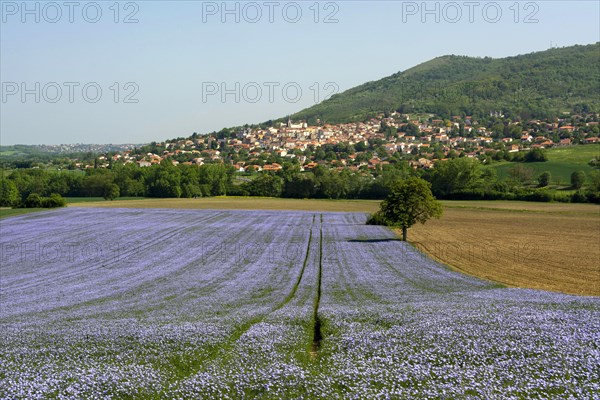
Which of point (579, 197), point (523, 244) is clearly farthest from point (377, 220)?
point (579, 197)

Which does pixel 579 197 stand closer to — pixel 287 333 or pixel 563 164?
pixel 563 164

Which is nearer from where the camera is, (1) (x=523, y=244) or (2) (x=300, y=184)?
(1) (x=523, y=244)

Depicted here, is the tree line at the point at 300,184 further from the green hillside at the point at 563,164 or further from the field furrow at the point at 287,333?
the field furrow at the point at 287,333

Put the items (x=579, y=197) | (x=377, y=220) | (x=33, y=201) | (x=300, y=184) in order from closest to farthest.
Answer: (x=377, y=220) < (x=33, y=201) < (x=579, y=197) < (x=300, y=184)

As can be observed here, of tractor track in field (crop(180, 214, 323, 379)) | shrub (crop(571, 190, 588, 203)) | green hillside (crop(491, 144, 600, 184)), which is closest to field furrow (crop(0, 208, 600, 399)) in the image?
tractor track in field (crop(180, 214, 323, 379))

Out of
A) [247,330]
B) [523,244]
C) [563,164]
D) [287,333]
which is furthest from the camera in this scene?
[563,164]

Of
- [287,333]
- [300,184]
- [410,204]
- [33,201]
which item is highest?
[300,184]

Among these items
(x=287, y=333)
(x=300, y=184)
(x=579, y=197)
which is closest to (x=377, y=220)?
(x=579, y=197)

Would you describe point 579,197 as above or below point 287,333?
above

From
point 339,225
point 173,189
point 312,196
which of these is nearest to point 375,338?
point 339,225

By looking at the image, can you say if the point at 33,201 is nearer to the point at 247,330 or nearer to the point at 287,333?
the point at 247,330
